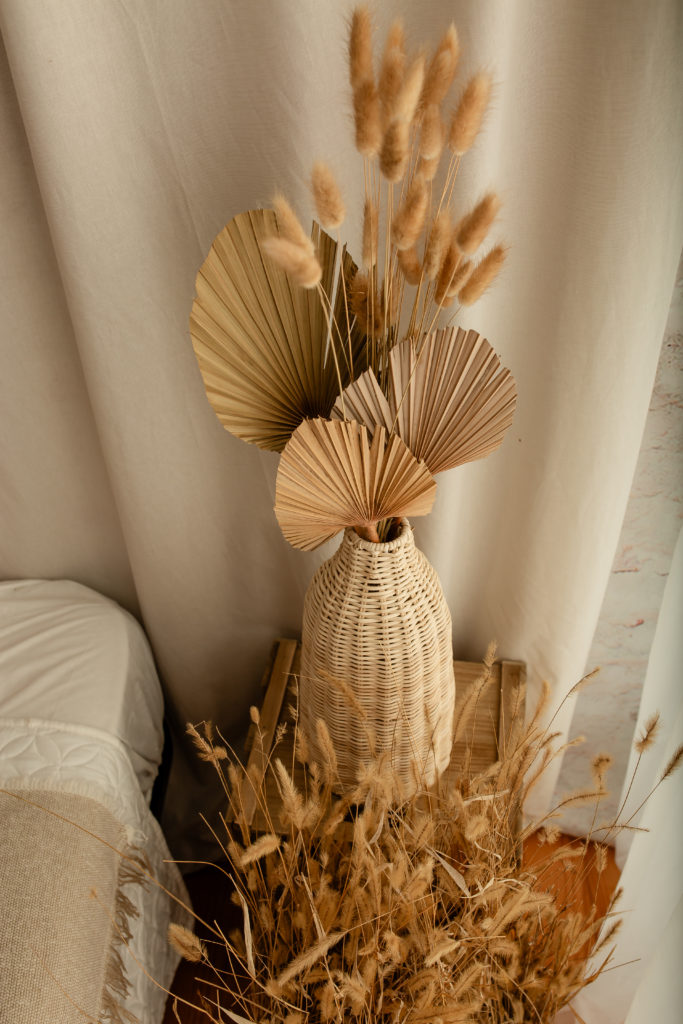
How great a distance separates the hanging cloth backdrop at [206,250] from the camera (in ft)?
2.60

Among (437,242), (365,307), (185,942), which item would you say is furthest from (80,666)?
(437,242)

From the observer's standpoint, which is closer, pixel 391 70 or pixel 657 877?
pixel 391 70

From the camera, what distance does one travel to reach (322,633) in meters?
0.87

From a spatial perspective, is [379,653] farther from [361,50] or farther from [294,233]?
[361,50]

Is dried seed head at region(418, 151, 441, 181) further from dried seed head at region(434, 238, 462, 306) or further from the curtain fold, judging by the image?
the curtain fold

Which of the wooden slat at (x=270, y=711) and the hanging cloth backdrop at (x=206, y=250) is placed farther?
the wooden slat at (x=270, y=711)

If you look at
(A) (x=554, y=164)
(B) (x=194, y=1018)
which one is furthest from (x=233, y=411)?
(B) (x=194, y=1018)

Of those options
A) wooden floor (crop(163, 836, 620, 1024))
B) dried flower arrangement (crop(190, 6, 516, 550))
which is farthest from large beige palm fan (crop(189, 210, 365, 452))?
wooden floor (crop(163, 836, 620, 1024))

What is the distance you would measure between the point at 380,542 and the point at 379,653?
122 millimetres

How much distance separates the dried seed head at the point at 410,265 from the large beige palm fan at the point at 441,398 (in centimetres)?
6

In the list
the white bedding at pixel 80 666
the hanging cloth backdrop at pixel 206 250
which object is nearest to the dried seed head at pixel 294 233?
the hanging cloth backdrop at pixel 206 250

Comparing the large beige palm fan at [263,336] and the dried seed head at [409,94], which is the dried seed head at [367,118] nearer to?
the dried seed head at [409,94]

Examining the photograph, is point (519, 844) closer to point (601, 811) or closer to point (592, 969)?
point (592, 969)

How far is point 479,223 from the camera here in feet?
2.15
